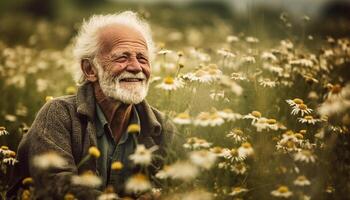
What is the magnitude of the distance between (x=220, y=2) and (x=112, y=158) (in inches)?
1001

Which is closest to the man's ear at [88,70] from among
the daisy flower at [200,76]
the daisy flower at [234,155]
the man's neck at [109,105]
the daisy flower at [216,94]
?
the man's neck at [109,105]

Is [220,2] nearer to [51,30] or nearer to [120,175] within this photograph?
[51,30]

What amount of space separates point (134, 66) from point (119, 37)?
26 cm

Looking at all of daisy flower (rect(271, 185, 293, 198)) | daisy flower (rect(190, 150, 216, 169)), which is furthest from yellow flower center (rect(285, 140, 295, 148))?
daisy flower (rect(190, 150, 216, 169))

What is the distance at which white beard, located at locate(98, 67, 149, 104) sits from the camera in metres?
3.64

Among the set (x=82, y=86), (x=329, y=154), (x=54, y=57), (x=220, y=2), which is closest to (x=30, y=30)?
(x=54, y=57)

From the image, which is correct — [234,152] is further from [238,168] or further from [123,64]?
[123,64]

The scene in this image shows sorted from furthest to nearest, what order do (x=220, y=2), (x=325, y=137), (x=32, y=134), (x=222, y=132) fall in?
1. (x=220, y=2)
2. (x=222, y=132)
3. (x=325, y=137)
4. (x=32, y=134)

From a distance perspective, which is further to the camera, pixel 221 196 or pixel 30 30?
pixel 30 30

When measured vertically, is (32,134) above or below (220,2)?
below

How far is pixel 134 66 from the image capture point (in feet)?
12.1

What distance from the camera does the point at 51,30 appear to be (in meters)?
12.3

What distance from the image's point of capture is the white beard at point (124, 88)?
3.64 metres

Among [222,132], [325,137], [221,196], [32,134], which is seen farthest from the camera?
[222,132]
